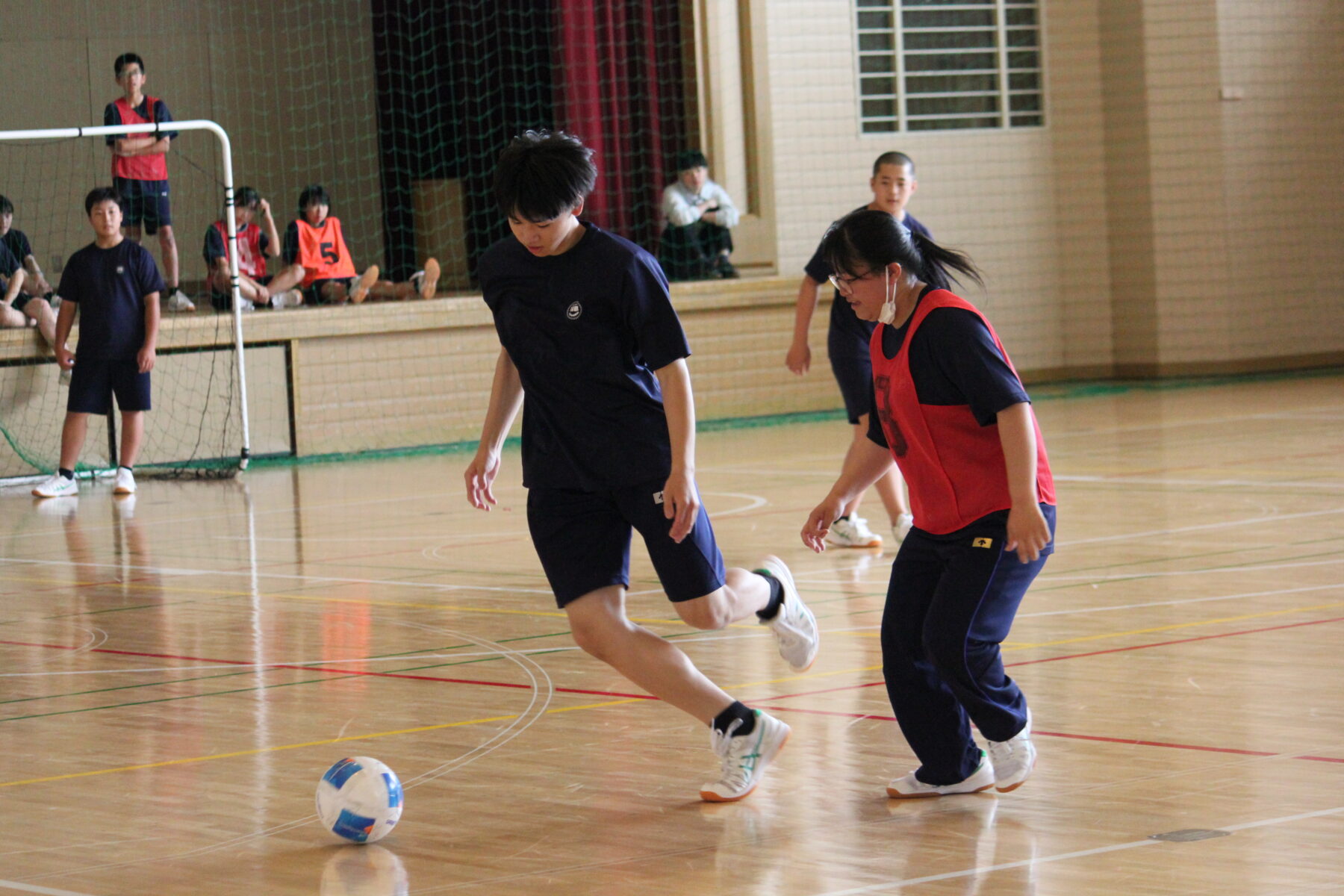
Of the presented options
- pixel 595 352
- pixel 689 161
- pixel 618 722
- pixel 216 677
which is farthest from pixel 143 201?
pixel 595 352

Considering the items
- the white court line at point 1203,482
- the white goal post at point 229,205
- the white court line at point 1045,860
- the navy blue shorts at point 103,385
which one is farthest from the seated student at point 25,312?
the white court line at point 1045,860

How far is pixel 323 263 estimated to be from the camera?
14.2 meters

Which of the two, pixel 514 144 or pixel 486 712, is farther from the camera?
pixel 486 712

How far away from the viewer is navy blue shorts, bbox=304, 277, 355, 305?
14219 mm

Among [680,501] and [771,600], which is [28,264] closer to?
[771,600]

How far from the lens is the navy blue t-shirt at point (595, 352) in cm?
381

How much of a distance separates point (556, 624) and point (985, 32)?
12136mm

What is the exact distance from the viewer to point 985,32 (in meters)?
16.9

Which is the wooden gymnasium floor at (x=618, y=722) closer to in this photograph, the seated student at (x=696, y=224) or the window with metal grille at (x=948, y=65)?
the seated student at (x=696, y=224)

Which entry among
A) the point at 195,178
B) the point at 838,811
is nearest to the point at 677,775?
the point at 838,811

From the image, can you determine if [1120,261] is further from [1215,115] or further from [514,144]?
[514,144]

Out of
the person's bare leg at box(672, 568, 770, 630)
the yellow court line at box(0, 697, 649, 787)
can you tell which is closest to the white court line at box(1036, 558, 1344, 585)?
the yellow court line at box(0, 697, 649, 787)

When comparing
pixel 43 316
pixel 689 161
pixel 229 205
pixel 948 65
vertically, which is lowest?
pixel 43 316

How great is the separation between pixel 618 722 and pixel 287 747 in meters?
0.81
